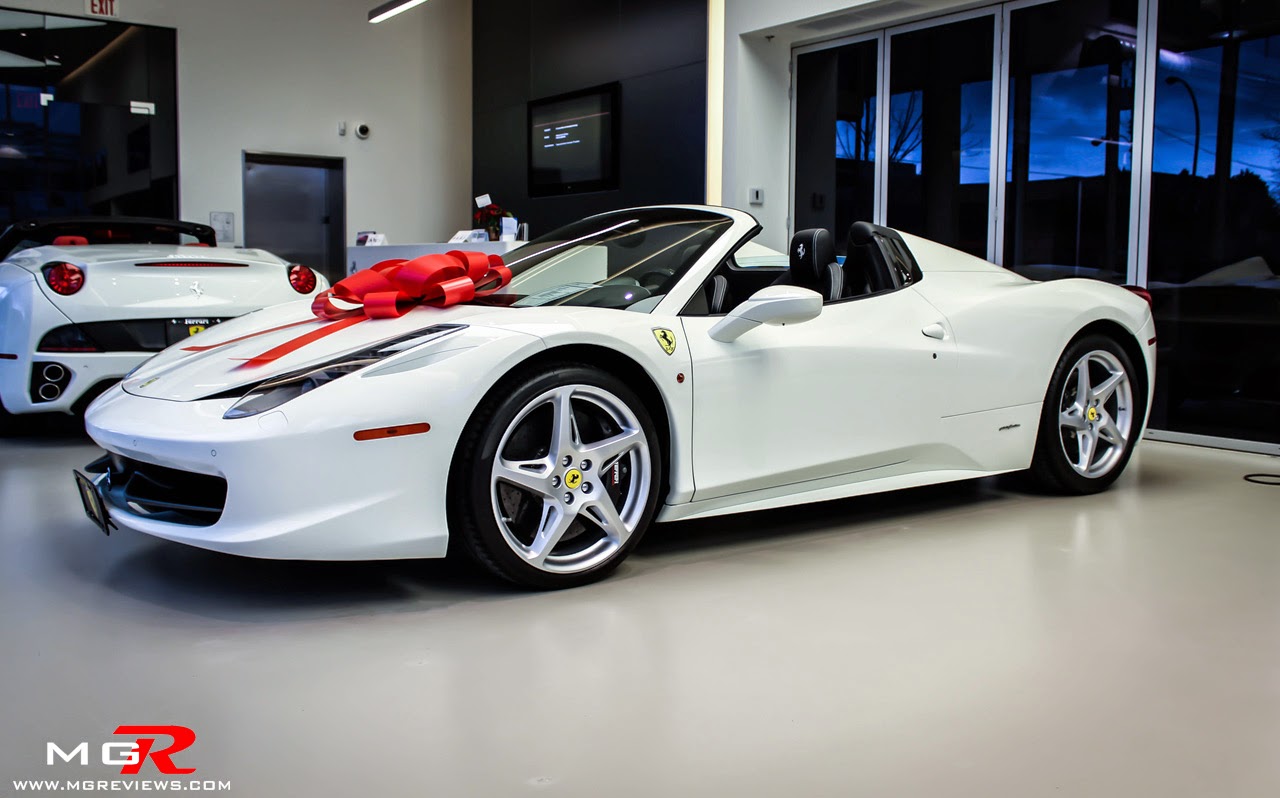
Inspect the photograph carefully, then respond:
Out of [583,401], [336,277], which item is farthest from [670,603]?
[336,277]

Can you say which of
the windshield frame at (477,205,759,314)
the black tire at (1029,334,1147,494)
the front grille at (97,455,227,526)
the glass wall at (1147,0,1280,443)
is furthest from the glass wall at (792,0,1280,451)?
the front grille at (97,455,227,526)

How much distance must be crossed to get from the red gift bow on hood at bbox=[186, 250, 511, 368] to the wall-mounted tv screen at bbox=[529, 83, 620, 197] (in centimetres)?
682

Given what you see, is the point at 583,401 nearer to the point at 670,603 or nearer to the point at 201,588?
the point at 670,603

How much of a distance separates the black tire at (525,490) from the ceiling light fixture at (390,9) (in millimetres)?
8183

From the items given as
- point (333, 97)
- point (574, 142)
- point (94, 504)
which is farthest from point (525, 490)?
point (333, 97)

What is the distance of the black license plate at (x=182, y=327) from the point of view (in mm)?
4668

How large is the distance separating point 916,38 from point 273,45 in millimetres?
6692

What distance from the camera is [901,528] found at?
11.4ft

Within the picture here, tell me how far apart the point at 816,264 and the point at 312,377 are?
1647 millimetres

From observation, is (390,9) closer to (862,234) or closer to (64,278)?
(64,278)

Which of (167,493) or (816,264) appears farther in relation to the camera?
(816,264)

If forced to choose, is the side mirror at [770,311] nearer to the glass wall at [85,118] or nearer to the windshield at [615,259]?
the windshield at [615,259]

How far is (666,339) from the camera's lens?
9.38 feet

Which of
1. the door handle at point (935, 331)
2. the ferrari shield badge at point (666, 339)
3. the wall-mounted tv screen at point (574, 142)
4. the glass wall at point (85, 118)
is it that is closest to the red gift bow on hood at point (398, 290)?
the ferrari shield badge at point (666, 339)
